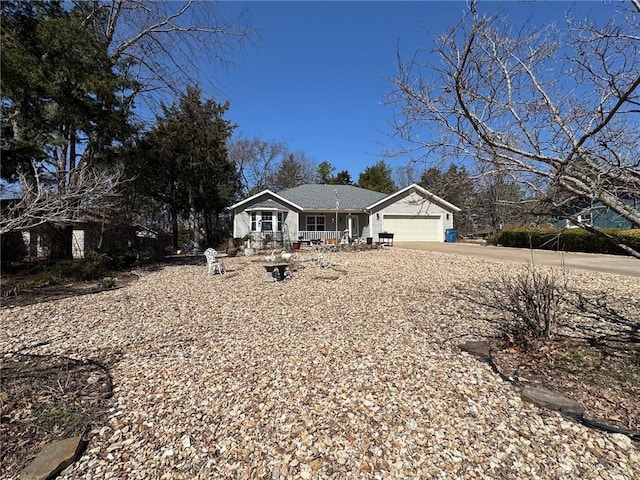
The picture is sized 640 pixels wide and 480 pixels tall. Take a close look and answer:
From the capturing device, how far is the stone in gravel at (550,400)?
257 cm

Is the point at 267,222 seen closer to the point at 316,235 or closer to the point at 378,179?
the point at 316,235

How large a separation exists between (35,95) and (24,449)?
909 cm

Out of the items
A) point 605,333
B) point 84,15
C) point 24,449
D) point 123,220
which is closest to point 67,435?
point 24,449

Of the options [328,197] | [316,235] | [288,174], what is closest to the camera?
[316,235]

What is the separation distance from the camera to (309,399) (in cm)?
283

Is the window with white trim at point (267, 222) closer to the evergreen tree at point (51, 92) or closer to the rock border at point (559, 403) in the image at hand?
the evergreen tree at point (51, 92)

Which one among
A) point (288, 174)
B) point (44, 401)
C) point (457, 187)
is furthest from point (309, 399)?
point (288, 174)

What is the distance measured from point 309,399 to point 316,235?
19696 millimetres

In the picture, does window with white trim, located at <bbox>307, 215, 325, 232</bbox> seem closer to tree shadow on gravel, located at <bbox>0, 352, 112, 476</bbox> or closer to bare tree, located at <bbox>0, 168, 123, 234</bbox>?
→ bare tree, located at <bbox>0, 168, 123, 234</bbox>

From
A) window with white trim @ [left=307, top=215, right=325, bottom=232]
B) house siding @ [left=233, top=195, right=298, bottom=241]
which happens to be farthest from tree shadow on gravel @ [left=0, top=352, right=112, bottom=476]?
window with white trim @ [left=307, top=215, right=325, bottom=232]

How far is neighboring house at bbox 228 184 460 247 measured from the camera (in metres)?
20.4

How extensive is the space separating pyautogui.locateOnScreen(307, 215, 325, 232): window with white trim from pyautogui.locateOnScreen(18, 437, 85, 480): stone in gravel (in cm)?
2086

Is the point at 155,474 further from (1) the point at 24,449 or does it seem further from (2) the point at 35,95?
(2) the point at 35,95

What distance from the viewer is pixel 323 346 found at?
13.1 ft
